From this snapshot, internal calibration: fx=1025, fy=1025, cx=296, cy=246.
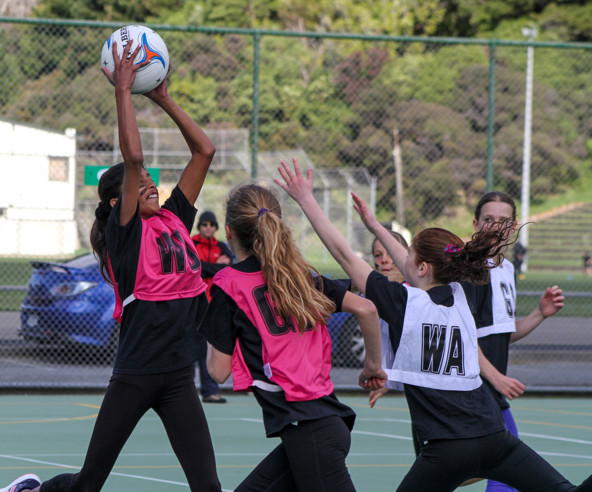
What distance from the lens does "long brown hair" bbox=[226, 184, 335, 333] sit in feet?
12.2

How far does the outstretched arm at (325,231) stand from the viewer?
13.2 feet

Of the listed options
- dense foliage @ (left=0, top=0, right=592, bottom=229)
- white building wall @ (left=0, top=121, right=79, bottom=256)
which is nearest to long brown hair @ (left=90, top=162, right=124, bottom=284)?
white building wall @ (left=0, top=121, right=79, bottom=256)

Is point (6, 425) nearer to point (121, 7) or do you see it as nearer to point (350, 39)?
point (350, 39)

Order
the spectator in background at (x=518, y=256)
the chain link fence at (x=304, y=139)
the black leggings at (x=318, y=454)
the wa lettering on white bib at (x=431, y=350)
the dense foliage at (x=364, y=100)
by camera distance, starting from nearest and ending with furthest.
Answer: the black leggings at (x=318, y=454), the wa lettering on white bib at (x=431, y=350), the chain link fence at (x=304, y=139), the dense foliage at (x=364, y=100), the spectator in background at (x=518, y=256)

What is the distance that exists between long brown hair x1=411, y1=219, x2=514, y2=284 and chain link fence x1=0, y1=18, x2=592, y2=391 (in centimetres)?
643

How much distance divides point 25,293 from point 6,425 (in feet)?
11.2

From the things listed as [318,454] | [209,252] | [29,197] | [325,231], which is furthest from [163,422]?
[29,197]

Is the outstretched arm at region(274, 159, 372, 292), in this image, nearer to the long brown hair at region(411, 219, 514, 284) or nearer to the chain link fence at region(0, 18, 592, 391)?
the long brown hair at region(411, 219, 514, 284)

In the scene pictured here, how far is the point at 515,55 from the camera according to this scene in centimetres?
1255

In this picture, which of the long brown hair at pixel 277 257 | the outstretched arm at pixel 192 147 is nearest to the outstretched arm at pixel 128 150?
the outstretched arm at pixel 192 147

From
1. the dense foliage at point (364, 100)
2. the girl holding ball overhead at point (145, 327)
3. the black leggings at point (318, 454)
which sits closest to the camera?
the black leggings at point (318, 454)

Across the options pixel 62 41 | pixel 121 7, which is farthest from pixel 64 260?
pixel 121 7

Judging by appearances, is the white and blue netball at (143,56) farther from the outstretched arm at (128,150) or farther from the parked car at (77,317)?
the parked car at (77,317)

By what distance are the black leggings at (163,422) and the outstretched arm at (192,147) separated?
2.74 ft
